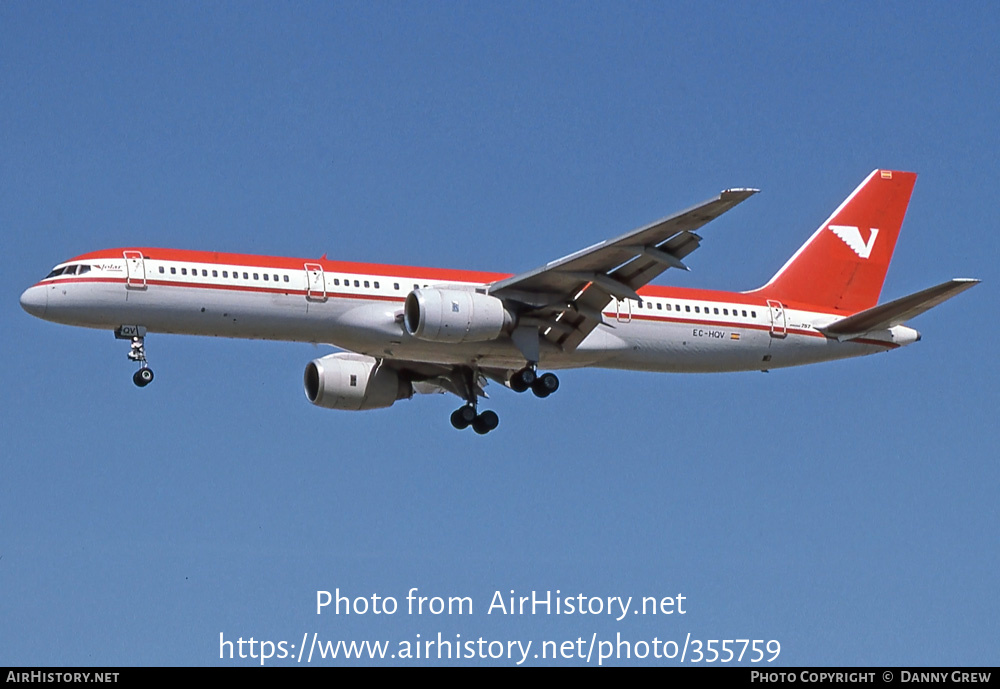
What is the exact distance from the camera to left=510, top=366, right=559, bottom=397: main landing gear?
4594cm

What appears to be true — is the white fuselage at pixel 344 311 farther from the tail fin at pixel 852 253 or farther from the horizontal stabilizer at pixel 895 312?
the tail fin at pixel 852 253

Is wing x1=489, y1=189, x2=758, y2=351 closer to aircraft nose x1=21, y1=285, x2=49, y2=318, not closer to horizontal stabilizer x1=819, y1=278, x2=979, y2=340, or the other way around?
horizontal stabilizer x1=819, y1=278, x2=979, y2=340

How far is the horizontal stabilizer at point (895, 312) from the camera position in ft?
144

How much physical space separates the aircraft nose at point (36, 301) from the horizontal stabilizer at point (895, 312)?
74.6 ft

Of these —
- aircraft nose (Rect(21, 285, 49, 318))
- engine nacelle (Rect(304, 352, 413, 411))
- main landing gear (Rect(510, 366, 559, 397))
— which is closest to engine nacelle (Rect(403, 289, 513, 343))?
main landing gear (Rect(510, 366, 559, 397))

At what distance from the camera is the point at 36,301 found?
42.1m

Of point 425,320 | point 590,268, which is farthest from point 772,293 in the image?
point 425,320

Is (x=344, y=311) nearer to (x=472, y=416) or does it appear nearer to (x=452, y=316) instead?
(x=452, y=316)

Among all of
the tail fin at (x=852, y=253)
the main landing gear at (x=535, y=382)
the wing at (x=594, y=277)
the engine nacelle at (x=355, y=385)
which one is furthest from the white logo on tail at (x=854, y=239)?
the engine nacelle at (x=355, y=385)

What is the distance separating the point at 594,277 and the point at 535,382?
424cm

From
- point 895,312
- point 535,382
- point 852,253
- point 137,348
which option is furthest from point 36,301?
point 852,253

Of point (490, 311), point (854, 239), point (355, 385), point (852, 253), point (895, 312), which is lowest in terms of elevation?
point (490, 311)
